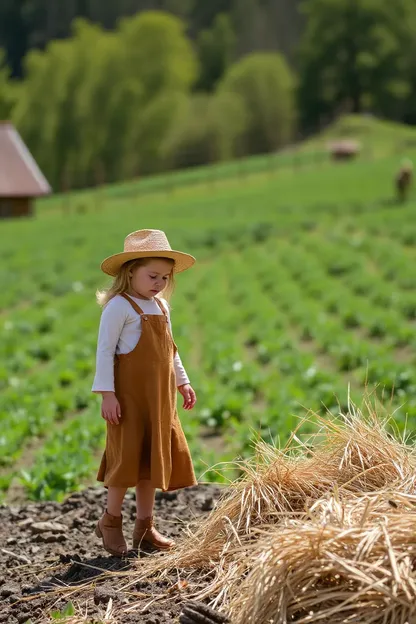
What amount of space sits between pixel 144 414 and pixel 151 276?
768mm

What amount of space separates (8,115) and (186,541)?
74.6m

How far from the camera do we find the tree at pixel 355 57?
88312 millimetres

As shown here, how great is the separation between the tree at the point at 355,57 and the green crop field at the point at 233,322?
176ft

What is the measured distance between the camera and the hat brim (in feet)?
16.8

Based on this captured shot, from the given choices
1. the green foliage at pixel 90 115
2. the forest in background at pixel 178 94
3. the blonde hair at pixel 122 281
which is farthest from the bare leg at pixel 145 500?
the green foliage at pixel 90 115

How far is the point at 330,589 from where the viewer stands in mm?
3576

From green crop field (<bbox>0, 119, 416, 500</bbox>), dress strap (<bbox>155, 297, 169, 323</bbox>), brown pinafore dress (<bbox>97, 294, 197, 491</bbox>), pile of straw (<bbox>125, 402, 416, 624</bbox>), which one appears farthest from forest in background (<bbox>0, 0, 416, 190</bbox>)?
pile of straw (<bbox>125, 402, 416, 624</bbox>)

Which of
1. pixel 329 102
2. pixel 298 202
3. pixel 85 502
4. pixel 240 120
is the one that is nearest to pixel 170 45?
pixel 240 120

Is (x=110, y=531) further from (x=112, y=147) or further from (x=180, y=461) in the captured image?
(x=112, y=147)

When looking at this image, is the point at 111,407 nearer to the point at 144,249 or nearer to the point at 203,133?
the point at 144,249

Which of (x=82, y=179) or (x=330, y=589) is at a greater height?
(x=330, y=589)

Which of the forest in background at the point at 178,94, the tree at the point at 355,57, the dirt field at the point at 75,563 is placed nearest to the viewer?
the dirt field at the point at 75,563

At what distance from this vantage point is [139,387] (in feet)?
16.9

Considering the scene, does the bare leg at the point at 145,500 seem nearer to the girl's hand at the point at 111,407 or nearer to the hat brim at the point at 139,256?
the girl's hand at the point at 111,407
